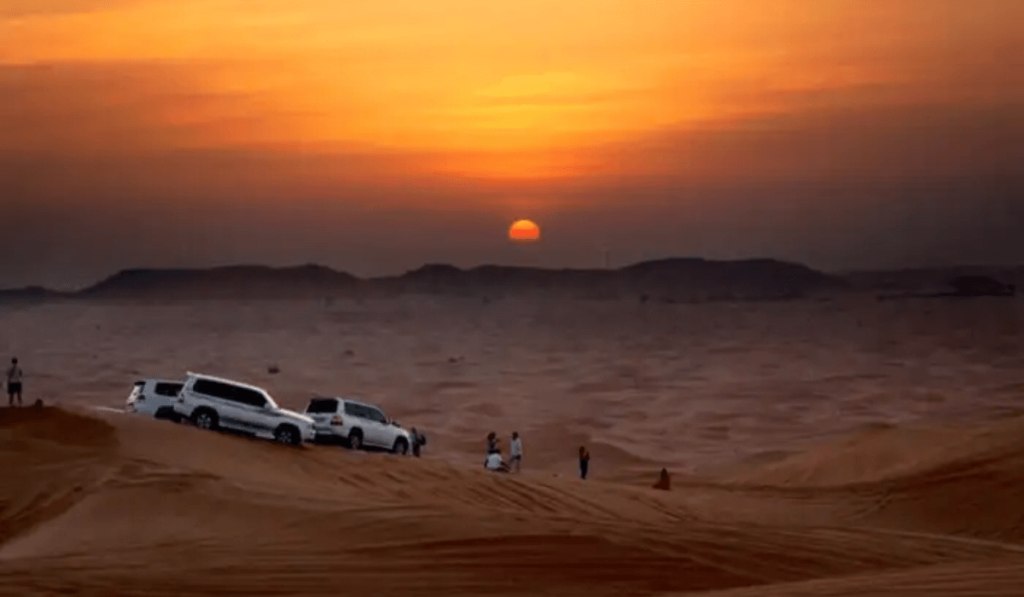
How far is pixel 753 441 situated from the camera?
53750 mm

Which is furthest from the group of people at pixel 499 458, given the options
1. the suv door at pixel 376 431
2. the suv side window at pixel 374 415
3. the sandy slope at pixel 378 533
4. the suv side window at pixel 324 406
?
the suv side window at pixel 324 406

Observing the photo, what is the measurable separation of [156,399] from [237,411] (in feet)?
5.81

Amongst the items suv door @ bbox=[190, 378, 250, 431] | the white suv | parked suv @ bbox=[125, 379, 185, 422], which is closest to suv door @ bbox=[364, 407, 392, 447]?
the white suv

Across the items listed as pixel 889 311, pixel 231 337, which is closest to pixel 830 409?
pixel 231 337

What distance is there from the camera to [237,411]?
101 ft

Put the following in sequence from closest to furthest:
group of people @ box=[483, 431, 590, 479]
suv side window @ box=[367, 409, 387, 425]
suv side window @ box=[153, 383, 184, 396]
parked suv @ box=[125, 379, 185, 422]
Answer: group of people @ box=[483, 431, 590, 479], parked suv @ box=[125, 379, 185, 422], suv side window @ box=[153, 383, 184, 396], suv side window @ box=[367, 409, 387, 425]

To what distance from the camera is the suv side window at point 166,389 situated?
3170 cm

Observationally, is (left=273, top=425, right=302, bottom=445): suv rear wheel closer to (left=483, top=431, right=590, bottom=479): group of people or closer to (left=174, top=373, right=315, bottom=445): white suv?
(left=174, top=373, right=315, bottom=445): white suv

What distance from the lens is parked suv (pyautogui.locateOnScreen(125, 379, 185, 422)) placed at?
31.2 m

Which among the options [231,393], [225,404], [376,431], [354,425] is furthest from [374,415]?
[225,404]

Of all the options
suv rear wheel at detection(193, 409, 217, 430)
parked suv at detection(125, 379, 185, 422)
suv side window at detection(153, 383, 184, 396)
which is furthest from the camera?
suv side window at detection(153, 383, 184, 396)

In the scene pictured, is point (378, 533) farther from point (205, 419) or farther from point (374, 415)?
point (374, 415)

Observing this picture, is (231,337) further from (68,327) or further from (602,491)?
(602,491)

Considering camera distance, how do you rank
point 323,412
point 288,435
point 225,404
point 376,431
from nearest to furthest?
point 288,435 → point 225,404 → point 323,412 → point 376,431
